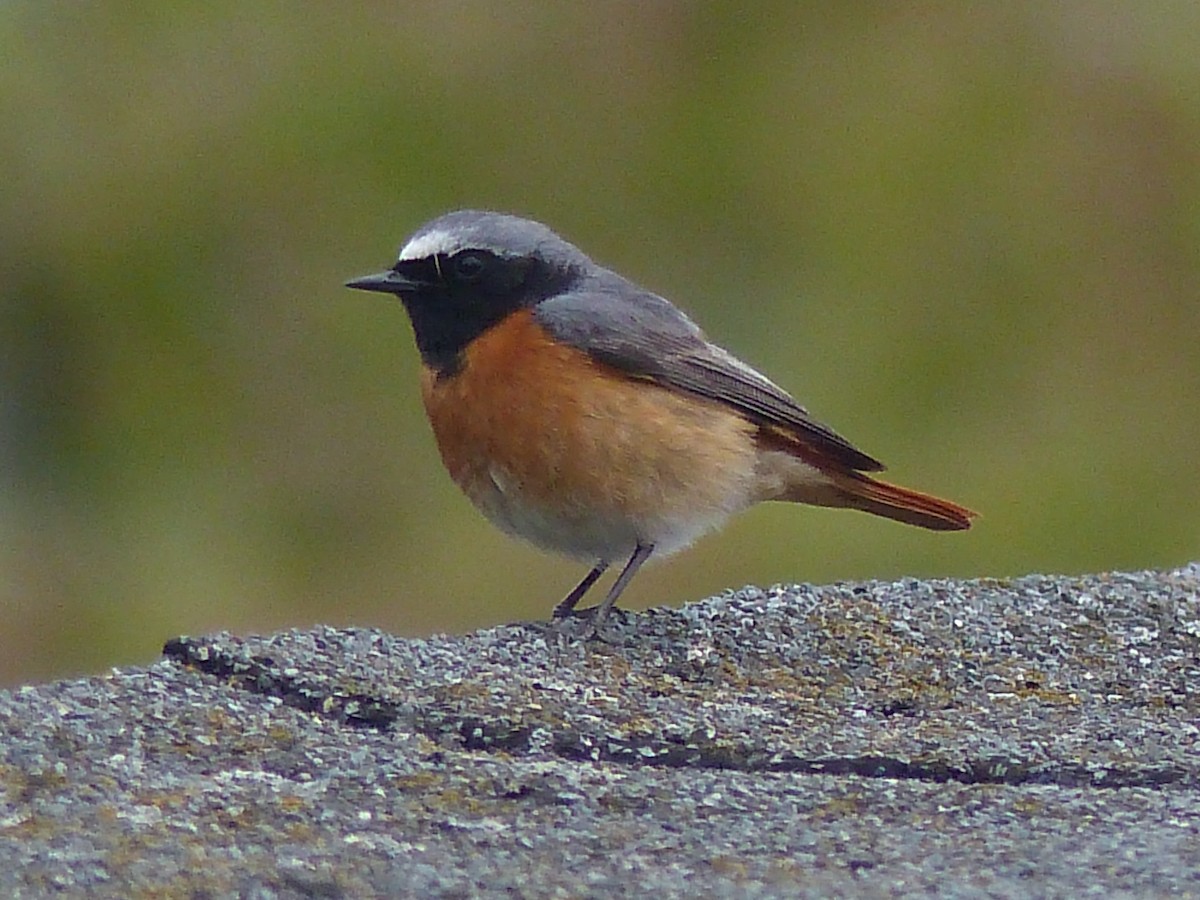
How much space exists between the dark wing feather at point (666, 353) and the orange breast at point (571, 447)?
0.06 m

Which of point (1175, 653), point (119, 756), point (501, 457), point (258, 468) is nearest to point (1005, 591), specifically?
point (1175, 653)

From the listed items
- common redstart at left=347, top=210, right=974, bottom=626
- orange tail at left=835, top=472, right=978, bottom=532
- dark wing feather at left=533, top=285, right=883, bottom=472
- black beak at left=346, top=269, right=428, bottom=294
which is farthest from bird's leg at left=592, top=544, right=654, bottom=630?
black beak at left=346, top=269, right=428, bottom=294

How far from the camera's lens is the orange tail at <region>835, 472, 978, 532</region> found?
5.54m

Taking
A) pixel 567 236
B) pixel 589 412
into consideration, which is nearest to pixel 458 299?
pixel 589 412

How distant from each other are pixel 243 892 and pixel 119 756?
652 millimetres

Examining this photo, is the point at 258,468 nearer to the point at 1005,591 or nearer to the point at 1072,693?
the point at 1005,591

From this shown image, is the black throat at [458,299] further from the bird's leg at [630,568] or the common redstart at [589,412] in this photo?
the bird's leg at [630,568]

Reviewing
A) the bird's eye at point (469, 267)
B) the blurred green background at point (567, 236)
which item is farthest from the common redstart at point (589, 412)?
the blurred green background at point (567, 236)

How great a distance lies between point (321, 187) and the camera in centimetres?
994

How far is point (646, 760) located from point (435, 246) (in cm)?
230

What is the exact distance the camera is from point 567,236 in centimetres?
996

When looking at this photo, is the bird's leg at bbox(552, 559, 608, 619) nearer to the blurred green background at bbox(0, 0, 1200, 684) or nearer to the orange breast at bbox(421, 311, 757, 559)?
the orange breast at bbox(421, 311, 757, 559)

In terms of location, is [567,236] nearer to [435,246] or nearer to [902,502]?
[902,502]

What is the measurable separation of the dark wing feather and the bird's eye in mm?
177
